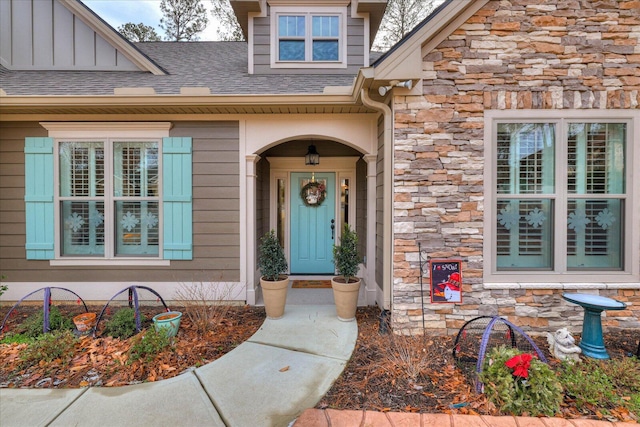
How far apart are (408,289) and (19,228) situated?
17.4 feet

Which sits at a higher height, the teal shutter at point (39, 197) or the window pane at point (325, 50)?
the window pane at point (325, 50)

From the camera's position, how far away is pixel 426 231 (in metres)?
3.37

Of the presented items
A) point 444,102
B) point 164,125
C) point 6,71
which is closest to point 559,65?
point 444,102

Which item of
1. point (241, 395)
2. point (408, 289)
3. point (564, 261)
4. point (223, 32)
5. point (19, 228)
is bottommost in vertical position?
point (241, 395)

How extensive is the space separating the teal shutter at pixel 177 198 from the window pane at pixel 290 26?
254 centimetres

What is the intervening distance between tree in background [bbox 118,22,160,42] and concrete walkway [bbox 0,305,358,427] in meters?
12.5

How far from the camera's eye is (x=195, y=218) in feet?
14.1

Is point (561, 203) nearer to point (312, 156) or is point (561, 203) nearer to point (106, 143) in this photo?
point (312, 156)

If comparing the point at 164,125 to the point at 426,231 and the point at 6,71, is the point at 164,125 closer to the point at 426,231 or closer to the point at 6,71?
the point at 6,71

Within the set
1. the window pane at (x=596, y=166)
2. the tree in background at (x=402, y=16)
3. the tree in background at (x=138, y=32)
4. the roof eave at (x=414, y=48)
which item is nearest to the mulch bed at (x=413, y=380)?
the window pane at (x=596, y=166)

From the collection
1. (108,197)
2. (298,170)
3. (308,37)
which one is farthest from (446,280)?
(108,197)

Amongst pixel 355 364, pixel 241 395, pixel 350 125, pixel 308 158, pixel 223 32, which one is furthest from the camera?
pixel 223 32

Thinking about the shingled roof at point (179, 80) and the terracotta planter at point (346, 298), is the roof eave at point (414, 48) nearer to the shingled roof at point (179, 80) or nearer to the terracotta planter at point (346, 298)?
the shingled roof at point (179, 80)

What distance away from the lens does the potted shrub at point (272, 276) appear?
371 cm
